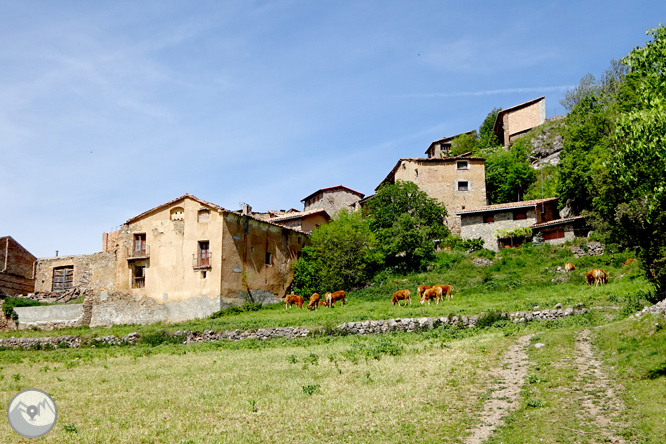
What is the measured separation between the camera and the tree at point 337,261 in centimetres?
5109

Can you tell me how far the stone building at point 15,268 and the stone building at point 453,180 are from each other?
42.5m

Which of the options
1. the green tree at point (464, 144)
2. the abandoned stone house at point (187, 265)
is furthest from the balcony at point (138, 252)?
the green tree at point (464, 144)

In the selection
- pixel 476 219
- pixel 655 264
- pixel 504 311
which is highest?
pixel 476 219

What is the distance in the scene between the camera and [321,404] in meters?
15.8

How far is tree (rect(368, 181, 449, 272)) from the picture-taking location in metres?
51.4

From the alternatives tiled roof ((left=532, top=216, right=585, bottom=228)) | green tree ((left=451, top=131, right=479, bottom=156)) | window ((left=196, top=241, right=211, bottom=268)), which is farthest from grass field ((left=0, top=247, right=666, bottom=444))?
green tree ((left=451, top=131, right=479, bottom=156))

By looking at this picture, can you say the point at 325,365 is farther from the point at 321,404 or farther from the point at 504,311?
the point at 504,311

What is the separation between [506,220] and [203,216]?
2876cm

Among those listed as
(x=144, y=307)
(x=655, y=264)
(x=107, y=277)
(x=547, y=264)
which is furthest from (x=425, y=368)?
(x=107, y=277)

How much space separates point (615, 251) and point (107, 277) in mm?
42058

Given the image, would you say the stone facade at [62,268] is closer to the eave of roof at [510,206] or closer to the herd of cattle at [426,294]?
the herd of cattle at [426,294]

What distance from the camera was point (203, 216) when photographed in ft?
161

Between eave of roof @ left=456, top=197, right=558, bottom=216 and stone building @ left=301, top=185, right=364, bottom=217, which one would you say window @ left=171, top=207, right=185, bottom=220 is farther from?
stone building @ left=301, top=185, right=364, bottom=217

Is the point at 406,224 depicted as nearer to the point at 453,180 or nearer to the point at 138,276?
the point at 453,180
